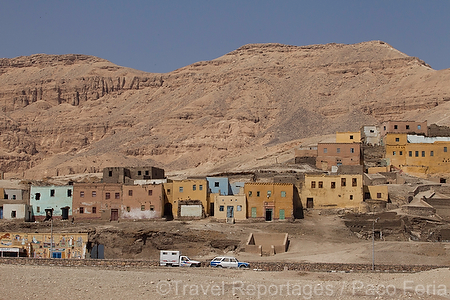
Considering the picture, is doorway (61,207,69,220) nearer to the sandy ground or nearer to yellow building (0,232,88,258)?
yellow building (0,232,88,258)

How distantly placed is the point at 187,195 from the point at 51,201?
12.0m

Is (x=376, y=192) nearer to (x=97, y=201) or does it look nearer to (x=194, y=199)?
(x=194, y=199)

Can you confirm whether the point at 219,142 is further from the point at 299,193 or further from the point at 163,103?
the point at 299,193

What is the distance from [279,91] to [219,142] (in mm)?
27435

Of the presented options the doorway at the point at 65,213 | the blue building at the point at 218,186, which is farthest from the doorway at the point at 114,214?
the blue building at the point at 218,186

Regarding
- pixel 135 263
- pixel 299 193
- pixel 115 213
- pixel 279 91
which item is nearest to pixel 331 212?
pixel 299 193

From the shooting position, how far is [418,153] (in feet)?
216

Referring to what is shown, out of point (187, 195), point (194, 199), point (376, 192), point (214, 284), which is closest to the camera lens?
point (214, 284)

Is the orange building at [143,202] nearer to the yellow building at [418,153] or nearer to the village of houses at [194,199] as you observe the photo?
the village of houses at [194,199]

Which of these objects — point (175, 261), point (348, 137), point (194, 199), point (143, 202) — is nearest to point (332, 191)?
point (194, 199)

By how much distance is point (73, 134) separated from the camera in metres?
153

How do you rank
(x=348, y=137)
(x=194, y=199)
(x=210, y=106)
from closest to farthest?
(x=194, y=199) → (x=348, y=137) → (x=210, y=106)

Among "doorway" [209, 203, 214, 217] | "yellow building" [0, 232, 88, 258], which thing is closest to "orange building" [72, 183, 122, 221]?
"doorway" [209, 203, 214, 217]

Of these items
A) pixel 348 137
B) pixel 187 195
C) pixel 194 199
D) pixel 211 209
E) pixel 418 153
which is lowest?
pixel 211 209
